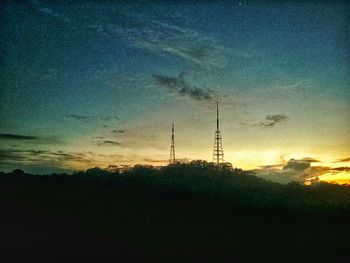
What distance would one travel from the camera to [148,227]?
7581cm

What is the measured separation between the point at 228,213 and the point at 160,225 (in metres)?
17.6

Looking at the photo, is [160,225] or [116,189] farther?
[116,189]

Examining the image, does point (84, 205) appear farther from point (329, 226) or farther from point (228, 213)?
point (329, 226)

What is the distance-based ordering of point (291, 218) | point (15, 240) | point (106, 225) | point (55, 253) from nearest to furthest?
point (55, 253) < point (15, 240) < point (106, 225) < point (291, 218)

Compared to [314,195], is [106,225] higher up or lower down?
lower down

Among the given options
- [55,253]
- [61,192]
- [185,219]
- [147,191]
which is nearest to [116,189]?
[147,191]

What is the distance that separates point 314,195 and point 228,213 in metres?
23.4

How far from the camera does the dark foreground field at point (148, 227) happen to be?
178ft

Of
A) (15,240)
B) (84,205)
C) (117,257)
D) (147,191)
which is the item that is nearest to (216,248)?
(117,257)

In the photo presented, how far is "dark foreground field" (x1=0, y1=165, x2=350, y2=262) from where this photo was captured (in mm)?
54406

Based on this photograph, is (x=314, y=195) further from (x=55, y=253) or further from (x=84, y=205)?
(x=55, y=253)

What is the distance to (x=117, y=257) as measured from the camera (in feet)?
167

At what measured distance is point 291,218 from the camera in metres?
87.1

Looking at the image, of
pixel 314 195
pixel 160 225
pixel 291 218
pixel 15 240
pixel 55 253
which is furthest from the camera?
pixel 314 195
